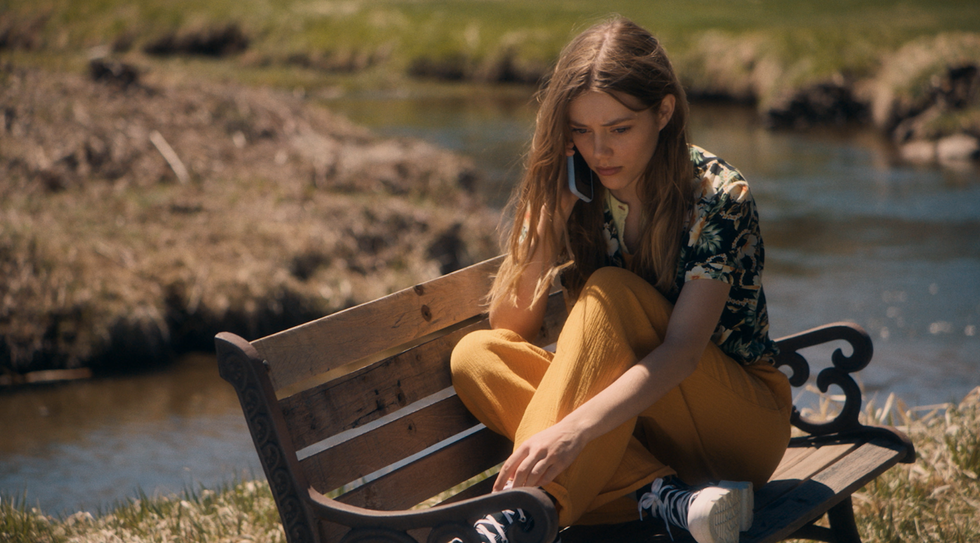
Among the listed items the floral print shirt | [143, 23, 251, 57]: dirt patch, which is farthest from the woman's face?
[143, 23, 251, 57]: dirt patch

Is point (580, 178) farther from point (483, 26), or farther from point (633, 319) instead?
point (483, 26)

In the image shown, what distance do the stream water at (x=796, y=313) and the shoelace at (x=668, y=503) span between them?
115cm

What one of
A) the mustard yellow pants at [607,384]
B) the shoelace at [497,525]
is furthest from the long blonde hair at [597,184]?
the shoelace at [497,525]

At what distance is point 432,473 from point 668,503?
631 mm

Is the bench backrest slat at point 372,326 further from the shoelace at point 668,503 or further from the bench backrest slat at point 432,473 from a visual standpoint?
the shoelace at point 668,503

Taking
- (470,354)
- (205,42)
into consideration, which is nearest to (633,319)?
(470,354)

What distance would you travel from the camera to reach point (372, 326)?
232cm

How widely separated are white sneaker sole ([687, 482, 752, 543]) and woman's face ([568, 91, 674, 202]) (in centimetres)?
86

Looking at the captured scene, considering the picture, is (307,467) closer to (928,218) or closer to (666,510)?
(666,510)

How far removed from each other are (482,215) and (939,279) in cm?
395

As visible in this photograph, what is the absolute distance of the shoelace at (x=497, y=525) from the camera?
195 cm

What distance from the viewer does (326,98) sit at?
2005 centimetres

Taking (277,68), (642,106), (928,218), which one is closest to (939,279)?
(928,218)

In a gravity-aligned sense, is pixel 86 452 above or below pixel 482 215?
below
